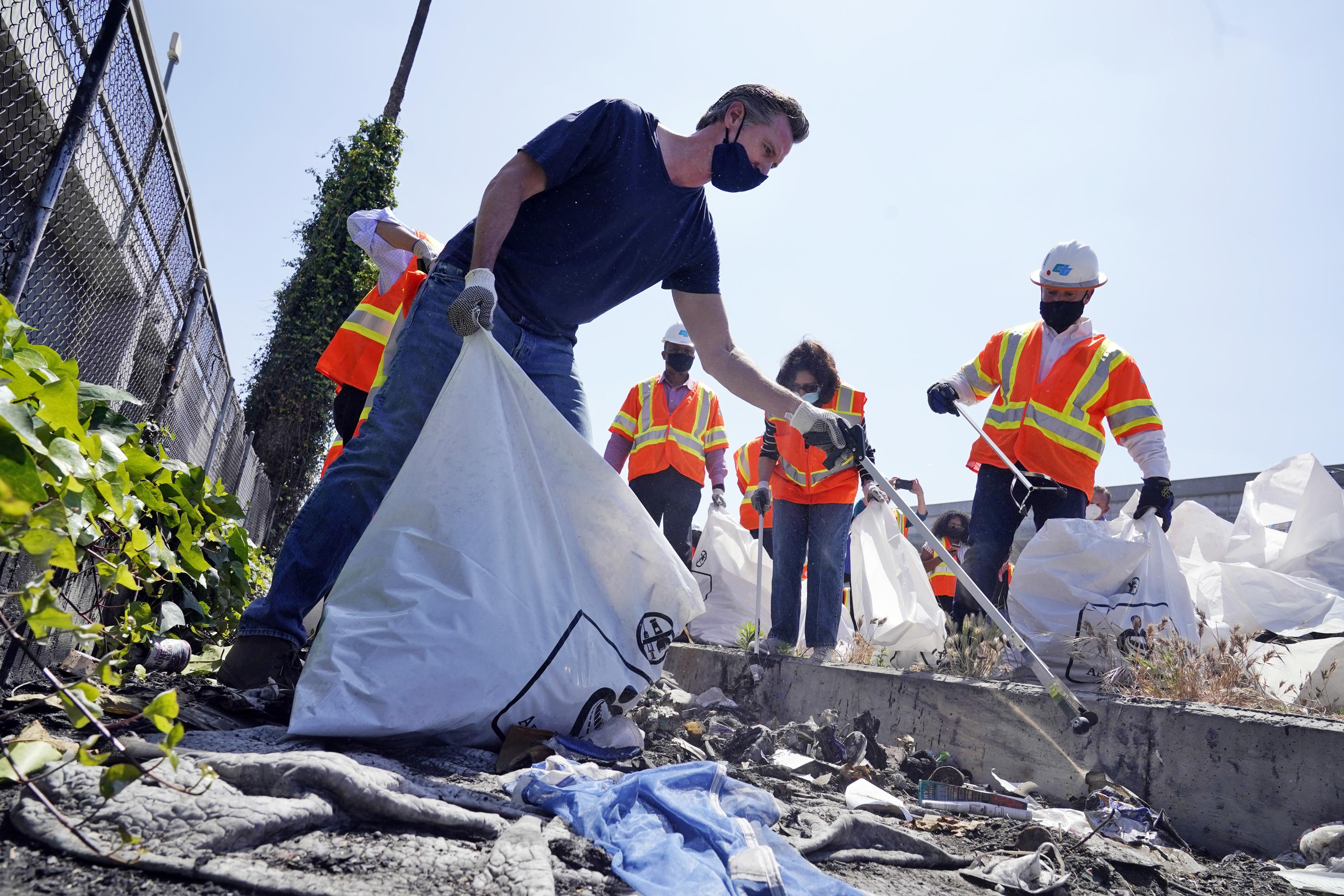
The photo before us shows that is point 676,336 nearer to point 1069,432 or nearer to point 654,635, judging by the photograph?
point 1069,432

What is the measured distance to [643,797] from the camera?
154cm

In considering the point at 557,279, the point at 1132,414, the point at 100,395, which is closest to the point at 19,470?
the point at 100,395

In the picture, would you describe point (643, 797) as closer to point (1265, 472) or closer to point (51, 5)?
point (51, 5)

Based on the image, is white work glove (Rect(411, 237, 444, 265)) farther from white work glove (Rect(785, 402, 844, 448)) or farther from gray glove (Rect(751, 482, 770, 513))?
gray glove (Rect(751, 482, 770, 513))

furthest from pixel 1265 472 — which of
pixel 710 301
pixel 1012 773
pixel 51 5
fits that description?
pixel 51 5

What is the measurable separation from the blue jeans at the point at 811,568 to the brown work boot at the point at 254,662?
2.79 meters

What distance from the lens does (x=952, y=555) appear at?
6484 mm

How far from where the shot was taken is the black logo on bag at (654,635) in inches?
85.7

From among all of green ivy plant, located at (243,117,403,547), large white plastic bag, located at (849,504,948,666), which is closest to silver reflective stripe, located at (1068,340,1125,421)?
large white plastic bag, located at (849,504,948,666)

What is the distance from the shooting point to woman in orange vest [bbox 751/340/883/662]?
4.51 metres

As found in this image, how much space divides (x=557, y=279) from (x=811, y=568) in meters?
2.66

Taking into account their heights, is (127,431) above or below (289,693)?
above

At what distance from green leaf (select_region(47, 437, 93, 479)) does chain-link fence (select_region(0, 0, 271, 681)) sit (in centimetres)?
67

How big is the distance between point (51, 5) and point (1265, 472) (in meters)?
5.06
